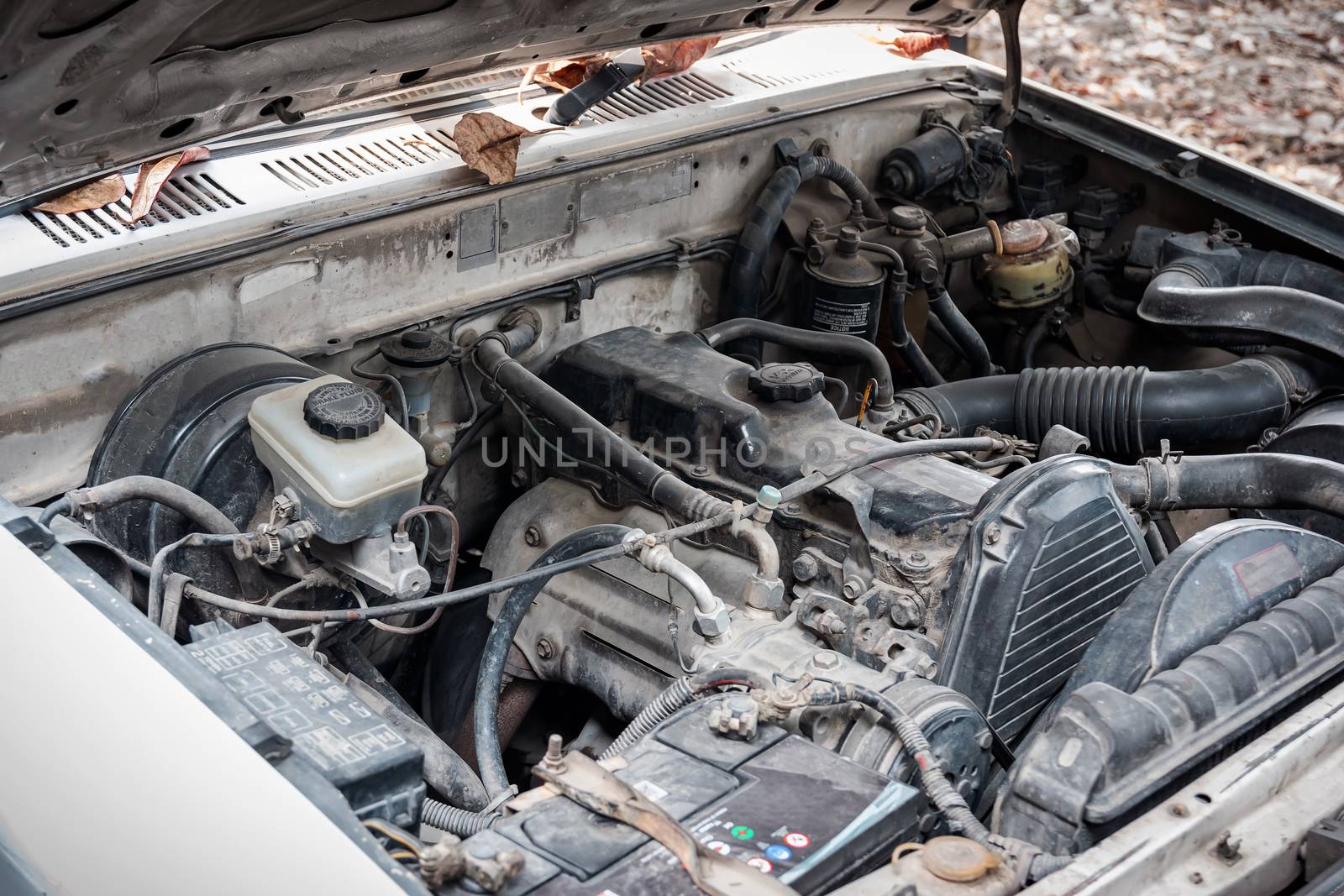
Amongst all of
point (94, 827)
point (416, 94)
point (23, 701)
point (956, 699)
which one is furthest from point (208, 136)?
point (956, 699)

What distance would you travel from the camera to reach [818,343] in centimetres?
256

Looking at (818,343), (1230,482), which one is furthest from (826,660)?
(818,343)

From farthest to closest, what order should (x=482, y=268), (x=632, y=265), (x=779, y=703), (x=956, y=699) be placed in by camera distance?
(x=632, y=265), (x=482, y=268), (x=956, y=699), (x=779, y=703)

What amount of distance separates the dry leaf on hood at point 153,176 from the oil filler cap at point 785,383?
3.10 feet

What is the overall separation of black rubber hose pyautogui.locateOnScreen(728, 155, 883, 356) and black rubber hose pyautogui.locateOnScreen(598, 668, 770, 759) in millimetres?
1062

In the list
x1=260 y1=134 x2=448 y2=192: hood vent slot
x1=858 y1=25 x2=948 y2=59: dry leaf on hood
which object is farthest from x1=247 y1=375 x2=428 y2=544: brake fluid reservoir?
x1=858 y1=25 x2=948 y2=59: dry leaf on hood

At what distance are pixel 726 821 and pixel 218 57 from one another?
3.78ft

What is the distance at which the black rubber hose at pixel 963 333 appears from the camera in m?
2.90

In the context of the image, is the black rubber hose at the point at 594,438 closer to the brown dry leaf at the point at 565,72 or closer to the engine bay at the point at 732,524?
the engine bay at the point at 732,524

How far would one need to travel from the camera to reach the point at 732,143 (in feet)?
8.90

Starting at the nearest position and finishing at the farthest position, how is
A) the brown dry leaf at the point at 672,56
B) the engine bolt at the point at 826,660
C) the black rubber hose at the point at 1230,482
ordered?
the engine bolt at the point at 826,660, the black rubber hose at the point at 1230,482, the brown dry leaf at the point at 672,56

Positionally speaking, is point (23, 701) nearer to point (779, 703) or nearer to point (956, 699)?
point (779, 703)

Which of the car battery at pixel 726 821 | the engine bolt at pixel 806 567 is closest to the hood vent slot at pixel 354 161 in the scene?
the engine bolt at pixel 806 567

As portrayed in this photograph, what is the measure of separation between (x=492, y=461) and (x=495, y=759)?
2.26ft
